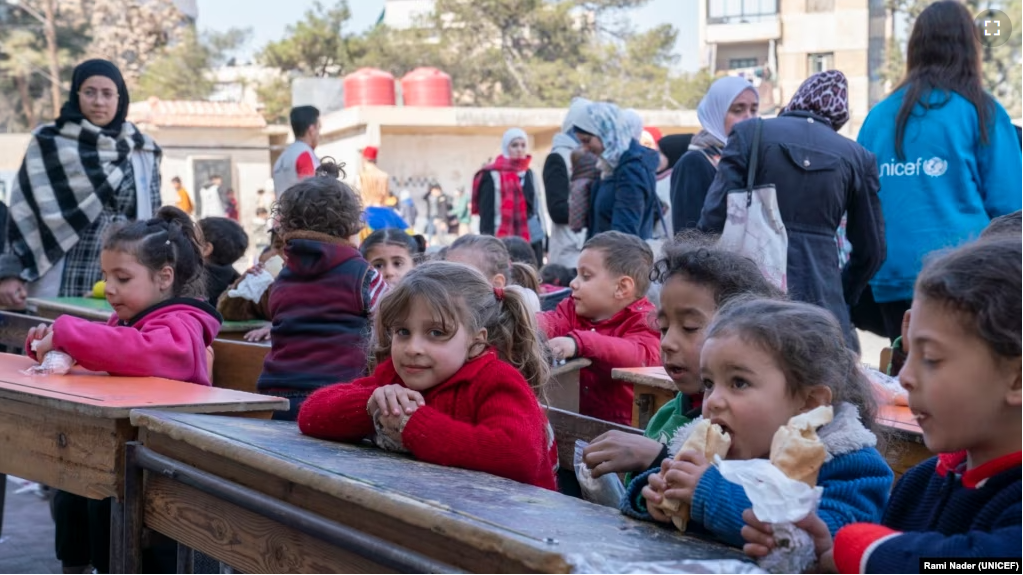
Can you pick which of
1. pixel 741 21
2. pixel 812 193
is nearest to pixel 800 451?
pixel 812 193

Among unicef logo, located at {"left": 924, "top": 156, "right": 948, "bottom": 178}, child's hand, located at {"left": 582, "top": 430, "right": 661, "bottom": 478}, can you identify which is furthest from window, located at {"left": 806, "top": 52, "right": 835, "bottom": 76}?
child's hand, located at {"left": 582, "top": 430, "right": 661, "bottom": 478}

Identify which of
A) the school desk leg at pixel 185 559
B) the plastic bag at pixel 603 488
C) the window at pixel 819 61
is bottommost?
the school desk leg at pixel 185 559

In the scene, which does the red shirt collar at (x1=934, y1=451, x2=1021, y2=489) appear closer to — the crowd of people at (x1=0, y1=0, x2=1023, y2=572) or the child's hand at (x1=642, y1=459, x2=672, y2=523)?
the crowd of people at (x1=0, y1=0, x2=1023, y2=572)

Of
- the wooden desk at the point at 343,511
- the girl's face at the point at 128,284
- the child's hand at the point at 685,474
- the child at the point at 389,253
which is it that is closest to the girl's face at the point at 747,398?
the child's hand at the point at 685,474

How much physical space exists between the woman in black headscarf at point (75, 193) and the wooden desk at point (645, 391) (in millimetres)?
3641

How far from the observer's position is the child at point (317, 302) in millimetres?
3783

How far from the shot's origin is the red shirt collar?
161cm

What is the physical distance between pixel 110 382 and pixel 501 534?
6.52 feet

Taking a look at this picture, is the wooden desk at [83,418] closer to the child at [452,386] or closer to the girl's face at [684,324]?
the child at [452,386]

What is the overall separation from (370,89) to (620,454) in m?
24.6

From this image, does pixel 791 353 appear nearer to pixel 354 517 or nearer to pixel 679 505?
pixel 679 505

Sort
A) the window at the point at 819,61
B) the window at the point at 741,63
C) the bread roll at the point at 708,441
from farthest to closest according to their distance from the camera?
1. the window at the point at 741,63
2. the window at the point at 819,61
3. the bread roll at the point at 708,441

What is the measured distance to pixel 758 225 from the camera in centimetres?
427

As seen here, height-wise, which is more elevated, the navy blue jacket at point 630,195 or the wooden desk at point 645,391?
the navy blue jacket at point 630,195
